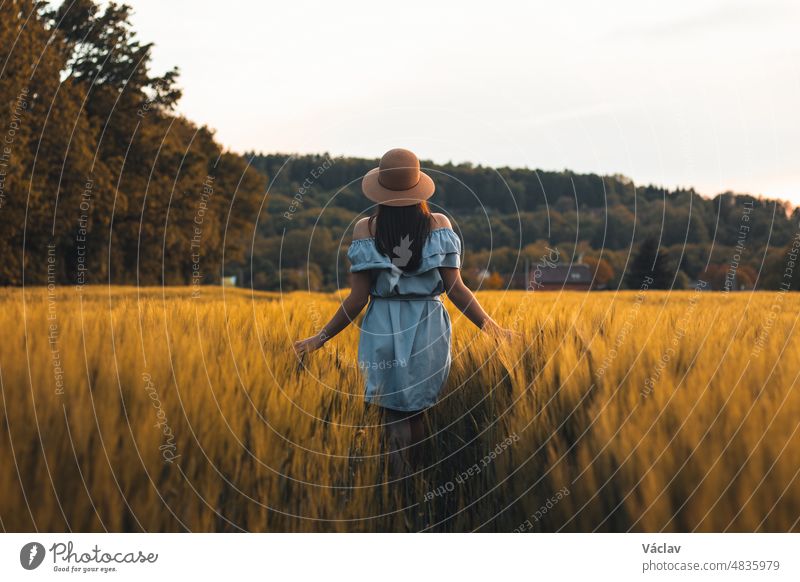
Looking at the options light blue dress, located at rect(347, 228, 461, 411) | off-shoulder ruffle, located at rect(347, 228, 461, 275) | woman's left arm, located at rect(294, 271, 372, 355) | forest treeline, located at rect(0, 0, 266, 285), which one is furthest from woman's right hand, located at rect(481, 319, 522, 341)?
forest treeline, located at rect(0, 0, 266, 285)

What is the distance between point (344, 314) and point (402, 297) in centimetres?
32

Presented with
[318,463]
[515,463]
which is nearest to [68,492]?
[318,463]

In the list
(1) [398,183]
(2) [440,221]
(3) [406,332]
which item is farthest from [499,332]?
(1) [398,183]

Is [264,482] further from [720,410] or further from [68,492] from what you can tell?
[720,410]

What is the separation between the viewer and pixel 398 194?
3.58m

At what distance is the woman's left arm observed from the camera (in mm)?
3527

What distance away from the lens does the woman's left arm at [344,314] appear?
139 inches

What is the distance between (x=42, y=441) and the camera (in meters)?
1.83

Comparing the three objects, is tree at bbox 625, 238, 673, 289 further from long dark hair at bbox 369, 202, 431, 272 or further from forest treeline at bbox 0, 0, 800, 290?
long dark hair at bbox 369, 202, 431, 272

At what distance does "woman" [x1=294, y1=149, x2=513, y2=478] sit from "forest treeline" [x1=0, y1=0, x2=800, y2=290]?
14.6 inches

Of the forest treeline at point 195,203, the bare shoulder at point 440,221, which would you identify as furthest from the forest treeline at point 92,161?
the bare shoulder at point 440,221

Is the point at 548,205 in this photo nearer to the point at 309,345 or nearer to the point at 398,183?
the point at 398,183

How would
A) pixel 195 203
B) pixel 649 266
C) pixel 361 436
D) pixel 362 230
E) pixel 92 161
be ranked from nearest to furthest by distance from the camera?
pixel 361 436, pixel 362 230, pixel 649 266, pixel 92 161, pixel 195 203
